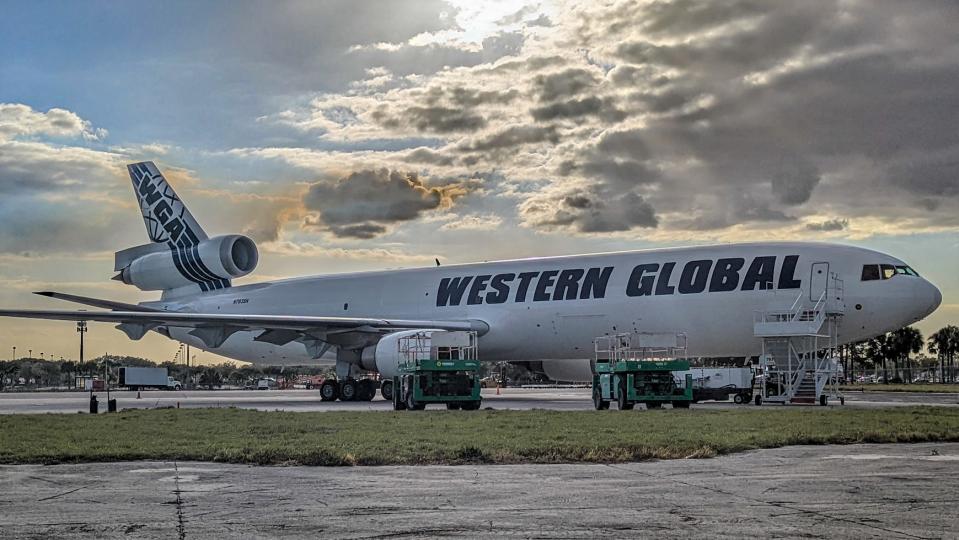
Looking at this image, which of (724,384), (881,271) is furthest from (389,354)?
(881,271)

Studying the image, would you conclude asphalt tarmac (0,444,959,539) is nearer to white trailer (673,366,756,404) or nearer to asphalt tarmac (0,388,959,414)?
asphalt tarmac (0,388,959,414)

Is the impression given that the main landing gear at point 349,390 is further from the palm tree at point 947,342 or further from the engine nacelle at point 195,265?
the palm tree at point 947,342

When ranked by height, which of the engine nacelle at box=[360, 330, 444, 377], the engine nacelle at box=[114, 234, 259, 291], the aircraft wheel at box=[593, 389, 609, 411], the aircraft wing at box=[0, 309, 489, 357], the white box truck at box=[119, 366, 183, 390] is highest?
the engine nacelle at box=[114, 234, 259, 291]

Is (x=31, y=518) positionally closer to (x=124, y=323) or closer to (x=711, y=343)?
(x=711, y=343)

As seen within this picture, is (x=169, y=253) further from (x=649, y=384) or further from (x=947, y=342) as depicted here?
(x=947, y=342)

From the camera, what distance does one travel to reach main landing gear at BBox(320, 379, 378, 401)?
114 ft

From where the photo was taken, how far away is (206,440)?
15.3 m

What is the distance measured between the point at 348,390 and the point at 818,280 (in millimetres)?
15669

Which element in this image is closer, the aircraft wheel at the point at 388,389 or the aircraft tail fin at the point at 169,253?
the aircraft wheel at the point at 388,389

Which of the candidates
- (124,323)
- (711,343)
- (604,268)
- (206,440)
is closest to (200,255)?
(124,323)

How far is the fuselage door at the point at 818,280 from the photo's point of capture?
95.6 feet

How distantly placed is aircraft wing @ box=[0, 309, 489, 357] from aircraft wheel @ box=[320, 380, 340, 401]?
1358 millimetres

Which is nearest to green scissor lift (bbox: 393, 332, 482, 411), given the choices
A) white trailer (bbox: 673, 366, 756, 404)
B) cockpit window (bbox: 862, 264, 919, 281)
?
white trailer (bbox: 673, 366, 756, 404)

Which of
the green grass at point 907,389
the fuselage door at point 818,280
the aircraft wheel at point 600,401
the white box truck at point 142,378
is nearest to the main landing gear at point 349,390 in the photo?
the aircraft wheel at point 600,401
